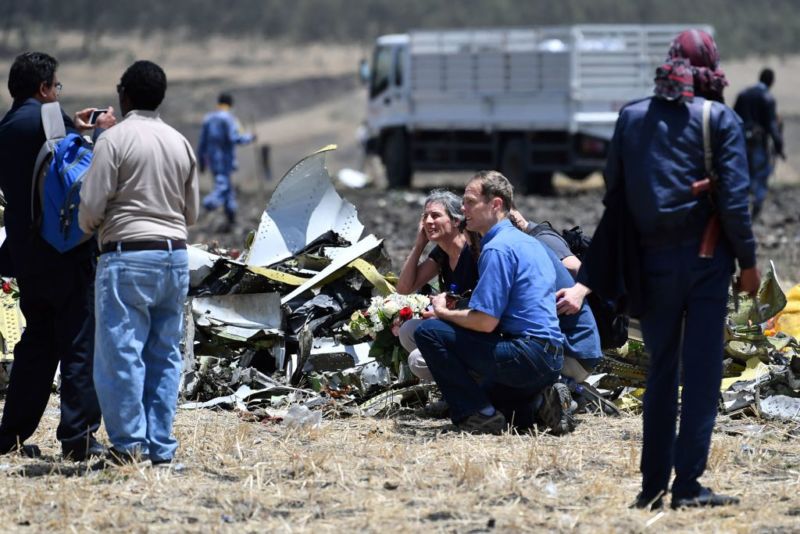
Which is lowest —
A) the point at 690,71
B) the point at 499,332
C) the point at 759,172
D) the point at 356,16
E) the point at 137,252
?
the point at 759,172

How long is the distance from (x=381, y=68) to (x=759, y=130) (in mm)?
9705

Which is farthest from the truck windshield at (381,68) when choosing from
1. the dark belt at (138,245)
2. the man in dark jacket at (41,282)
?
the dark belt at (138,245)

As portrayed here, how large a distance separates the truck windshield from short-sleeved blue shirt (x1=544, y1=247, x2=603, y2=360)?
18.7 meters

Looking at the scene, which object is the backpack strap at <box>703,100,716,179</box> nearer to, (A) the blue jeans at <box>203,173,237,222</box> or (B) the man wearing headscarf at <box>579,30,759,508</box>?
(B) the man wearing headscarf at <box>579,30,759,508</box>

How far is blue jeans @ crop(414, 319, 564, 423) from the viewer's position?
6273mm

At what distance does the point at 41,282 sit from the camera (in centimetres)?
572

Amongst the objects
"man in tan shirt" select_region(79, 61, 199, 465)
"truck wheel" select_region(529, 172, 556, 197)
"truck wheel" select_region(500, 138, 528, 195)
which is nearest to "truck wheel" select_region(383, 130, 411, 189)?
"truck wheel" select_region(500, 138, 528, 195)

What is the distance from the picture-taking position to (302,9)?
2483 inches

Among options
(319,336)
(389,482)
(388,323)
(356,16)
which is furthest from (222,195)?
(356,16)

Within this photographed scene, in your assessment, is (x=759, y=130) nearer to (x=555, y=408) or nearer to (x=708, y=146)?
(x=555, y=408)

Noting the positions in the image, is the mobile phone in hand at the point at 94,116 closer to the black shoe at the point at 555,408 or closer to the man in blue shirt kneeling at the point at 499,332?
the man in blue shirt kneeling at the point at 499,332

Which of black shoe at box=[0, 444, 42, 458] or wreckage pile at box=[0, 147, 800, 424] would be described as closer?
black shoe at box=[0, 444, 42, 458]

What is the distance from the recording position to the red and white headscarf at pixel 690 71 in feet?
15.3

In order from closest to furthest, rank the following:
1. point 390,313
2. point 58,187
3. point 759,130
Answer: point 58,187, point 390,313, point 759,130
